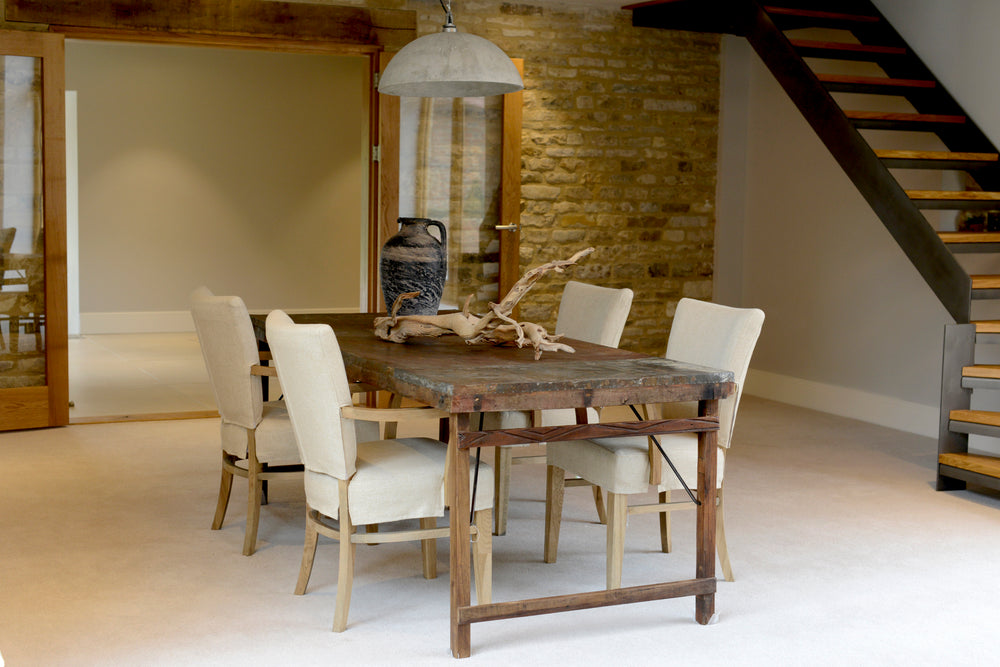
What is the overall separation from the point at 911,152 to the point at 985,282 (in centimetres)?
87

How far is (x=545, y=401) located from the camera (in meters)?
3.10

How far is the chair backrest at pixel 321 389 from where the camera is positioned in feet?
10.6

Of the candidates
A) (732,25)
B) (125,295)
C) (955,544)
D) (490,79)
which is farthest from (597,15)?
(125,295)

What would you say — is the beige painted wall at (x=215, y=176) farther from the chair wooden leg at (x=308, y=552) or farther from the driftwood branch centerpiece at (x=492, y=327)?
the chair wooden leg at (x=308, y=552)

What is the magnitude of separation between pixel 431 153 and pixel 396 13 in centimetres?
89

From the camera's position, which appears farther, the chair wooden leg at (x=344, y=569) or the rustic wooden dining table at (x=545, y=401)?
the chair wooden leg at (x=344, y=569)

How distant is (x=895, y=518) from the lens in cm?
471

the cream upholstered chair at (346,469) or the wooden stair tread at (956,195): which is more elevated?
the wooden stair tread at (956,195)

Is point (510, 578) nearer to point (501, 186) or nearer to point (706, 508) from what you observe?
point (706, 508)

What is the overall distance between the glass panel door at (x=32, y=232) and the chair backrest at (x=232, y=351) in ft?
8.29

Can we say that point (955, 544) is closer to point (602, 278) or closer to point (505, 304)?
point (505, 304)

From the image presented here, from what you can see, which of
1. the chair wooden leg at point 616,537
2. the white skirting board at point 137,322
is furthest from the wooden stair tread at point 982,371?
the white skirting board at point 137,322

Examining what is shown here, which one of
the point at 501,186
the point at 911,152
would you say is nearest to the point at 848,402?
the point at 911,152

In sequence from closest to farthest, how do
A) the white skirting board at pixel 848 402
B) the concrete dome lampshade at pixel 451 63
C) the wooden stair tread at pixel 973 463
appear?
the concrete dome lampshade at pixel 451 63 < the wooden stair tread at pixel 973 463 < the white skirting board at pixel 848 402
